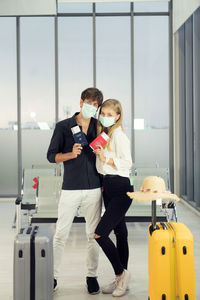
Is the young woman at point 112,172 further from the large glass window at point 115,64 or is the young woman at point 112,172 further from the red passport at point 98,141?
the large glass window at point 115,64

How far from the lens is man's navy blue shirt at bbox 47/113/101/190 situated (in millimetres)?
3711

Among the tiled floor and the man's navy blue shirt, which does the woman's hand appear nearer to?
the man's navy blue shirt

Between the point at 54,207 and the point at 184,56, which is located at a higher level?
the point at 184,56

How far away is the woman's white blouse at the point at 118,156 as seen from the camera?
12.0 ft

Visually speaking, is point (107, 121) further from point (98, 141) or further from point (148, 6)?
point (148, 6)

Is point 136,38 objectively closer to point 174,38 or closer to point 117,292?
point 174,38

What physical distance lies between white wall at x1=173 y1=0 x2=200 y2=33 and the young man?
14.5ft

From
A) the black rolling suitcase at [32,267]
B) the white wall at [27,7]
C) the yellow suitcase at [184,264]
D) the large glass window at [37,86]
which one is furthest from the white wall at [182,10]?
the black rolling suitcase at [32,267]

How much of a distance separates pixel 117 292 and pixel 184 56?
6592mm

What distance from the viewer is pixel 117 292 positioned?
3.86 meters

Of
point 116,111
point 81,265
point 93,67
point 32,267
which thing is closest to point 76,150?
point 116,111

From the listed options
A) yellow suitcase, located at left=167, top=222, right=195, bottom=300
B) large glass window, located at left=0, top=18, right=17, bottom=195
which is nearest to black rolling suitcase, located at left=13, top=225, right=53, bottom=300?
yellow suitcase, located at left=167, top=222, right=195, bottom=300

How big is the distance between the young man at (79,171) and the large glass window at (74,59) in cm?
609

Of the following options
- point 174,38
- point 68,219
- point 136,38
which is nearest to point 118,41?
point 136,38
